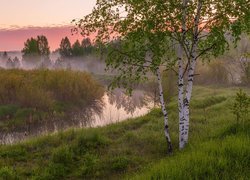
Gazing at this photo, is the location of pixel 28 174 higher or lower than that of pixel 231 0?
lower

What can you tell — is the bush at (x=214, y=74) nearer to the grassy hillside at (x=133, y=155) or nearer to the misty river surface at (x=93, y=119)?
the misty river surface at (x=93, y=119)

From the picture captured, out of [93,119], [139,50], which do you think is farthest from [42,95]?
[139,50]

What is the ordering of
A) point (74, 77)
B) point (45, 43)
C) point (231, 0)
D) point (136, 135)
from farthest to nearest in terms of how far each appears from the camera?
point (45, 43), point (74, 77), point (136, 135), point (231, 0)

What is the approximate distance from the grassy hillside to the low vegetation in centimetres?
1114

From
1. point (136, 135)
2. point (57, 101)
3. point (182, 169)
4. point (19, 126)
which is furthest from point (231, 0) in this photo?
point (57, 101)

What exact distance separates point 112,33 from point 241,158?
7.01 meters

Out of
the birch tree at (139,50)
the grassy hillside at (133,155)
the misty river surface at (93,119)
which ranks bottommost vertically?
the misty river surface at (93,119)

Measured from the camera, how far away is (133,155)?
39.7ft

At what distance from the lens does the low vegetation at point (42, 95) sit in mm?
26208

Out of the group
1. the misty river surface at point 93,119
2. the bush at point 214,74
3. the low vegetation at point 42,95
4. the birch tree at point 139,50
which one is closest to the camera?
the birch tree at point 139,50

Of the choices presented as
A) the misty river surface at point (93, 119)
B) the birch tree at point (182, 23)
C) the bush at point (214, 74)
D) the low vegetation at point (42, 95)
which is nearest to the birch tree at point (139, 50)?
the birch tree at point (182, 23)

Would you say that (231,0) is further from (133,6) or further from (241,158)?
(241,158)

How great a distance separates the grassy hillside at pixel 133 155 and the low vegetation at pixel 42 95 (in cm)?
1114

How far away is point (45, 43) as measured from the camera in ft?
353
